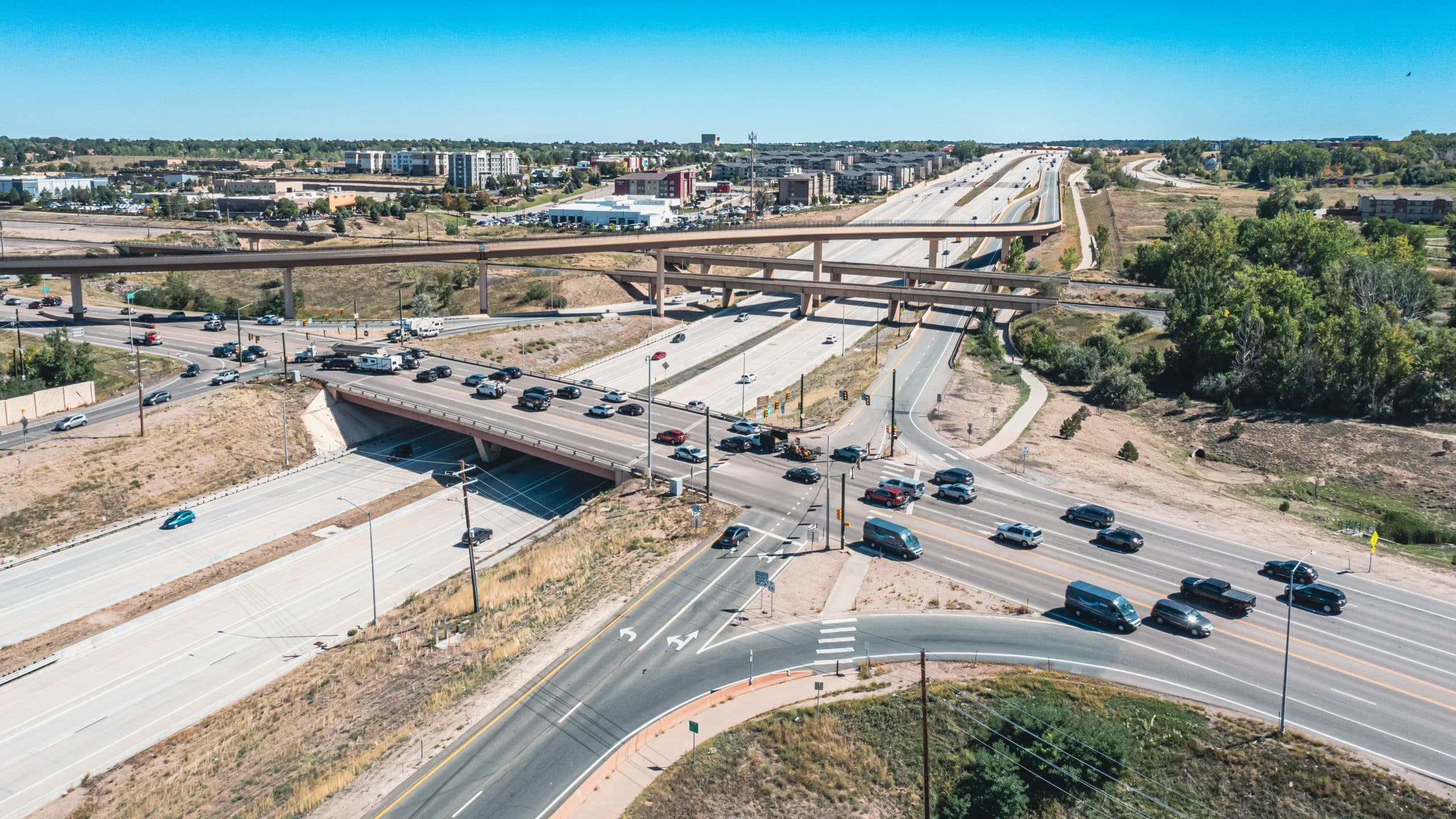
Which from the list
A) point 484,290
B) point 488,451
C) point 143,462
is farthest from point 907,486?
point 484,290

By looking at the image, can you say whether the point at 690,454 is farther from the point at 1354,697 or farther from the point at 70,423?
the point at 70,423

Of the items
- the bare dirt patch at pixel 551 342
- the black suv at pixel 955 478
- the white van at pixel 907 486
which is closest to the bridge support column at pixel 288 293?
the bare dirt patch at pixel 551 342

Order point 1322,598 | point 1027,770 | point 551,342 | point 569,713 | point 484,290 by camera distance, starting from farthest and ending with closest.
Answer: point 484,290
point 551,342
point 1322,598
point 569,713
point 1027,770

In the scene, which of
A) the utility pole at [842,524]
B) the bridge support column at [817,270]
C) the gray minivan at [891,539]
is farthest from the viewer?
the bridge support column at [817,270]

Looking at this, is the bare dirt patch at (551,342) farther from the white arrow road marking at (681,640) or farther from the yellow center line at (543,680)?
the white arrow road marking at (681,640)

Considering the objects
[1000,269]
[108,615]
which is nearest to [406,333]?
[108,615]

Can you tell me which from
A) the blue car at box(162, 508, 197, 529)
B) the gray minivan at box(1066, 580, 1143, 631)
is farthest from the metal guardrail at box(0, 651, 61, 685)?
the gray minivan at box(1066, 580, 1143, 631)
